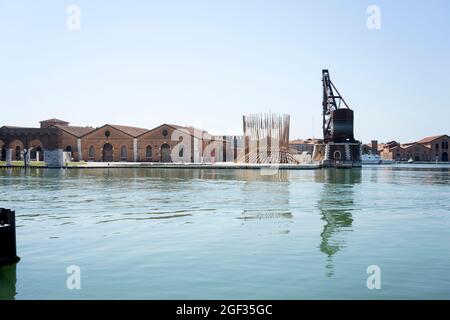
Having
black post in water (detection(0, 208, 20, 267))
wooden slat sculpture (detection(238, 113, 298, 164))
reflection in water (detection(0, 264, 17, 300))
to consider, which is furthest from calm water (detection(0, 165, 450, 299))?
wooden slat sculpture (detection(238, 113, 298, 164))

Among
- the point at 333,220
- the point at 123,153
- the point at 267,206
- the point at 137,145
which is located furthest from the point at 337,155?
the point at 333,220

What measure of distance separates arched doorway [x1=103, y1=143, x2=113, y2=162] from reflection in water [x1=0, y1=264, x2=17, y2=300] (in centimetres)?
7794

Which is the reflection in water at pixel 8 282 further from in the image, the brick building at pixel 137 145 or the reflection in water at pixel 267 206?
the brick building at pixel 137 145

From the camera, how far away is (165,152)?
279 feet

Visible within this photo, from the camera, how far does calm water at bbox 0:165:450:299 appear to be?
10.3 metres

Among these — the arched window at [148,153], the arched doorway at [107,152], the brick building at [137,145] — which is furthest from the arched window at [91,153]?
the arched window at [148,153]

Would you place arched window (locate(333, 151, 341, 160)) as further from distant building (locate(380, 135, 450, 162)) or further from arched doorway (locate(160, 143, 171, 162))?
distant building (locate(380, 135, 450, 162))

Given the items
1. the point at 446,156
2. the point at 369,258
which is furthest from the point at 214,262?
the point at 446,156

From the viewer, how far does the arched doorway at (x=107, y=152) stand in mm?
88312

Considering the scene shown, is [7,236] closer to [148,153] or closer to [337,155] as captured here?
[148,153]

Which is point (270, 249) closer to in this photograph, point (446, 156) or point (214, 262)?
point (214, 262)

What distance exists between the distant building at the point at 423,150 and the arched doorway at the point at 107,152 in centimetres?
9592
